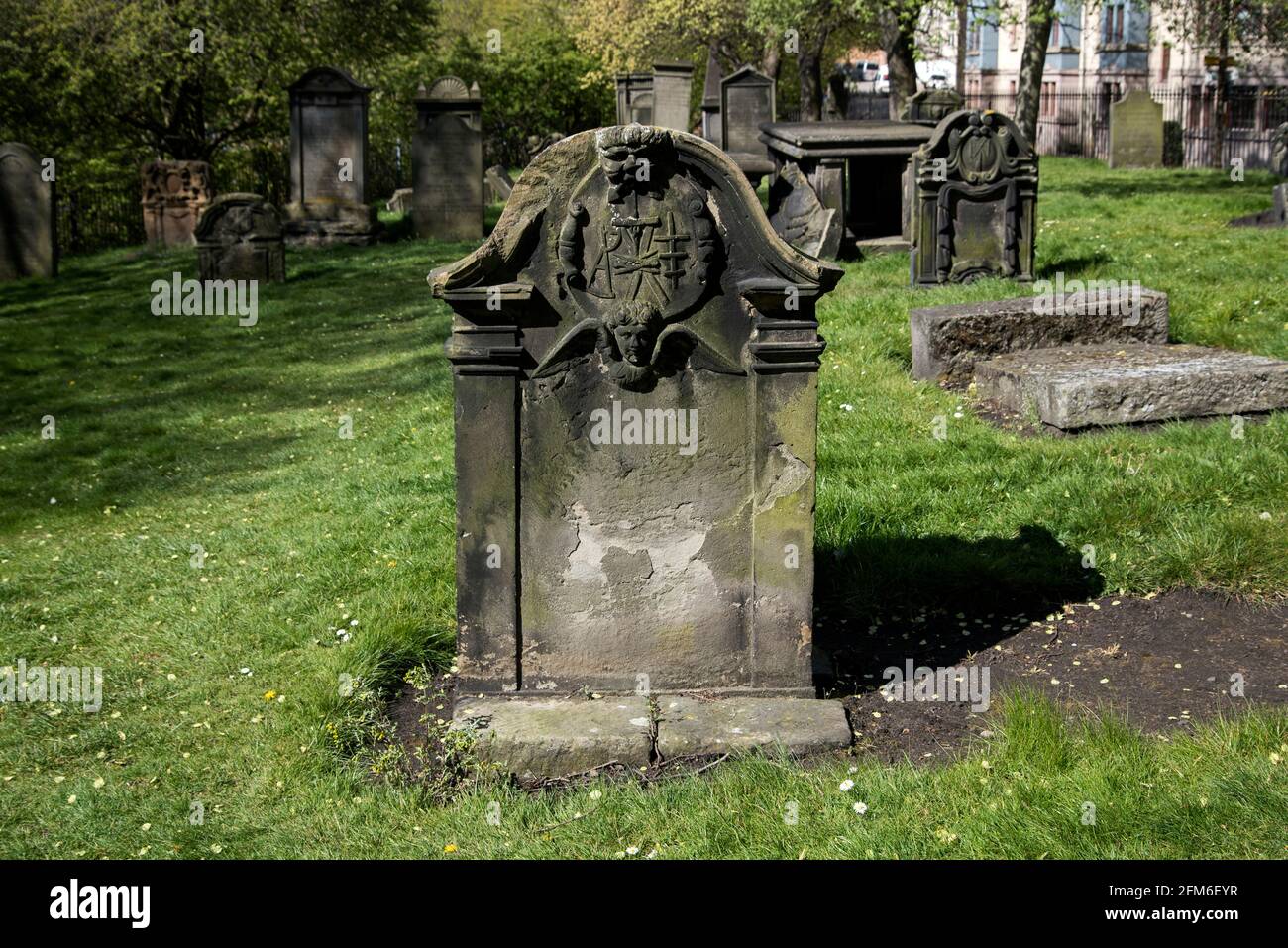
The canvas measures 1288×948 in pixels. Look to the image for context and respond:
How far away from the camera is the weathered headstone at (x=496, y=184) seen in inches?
925

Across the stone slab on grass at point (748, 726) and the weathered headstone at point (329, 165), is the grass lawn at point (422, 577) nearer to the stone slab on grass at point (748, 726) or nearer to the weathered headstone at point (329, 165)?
the stone slab on grass at point (748, 726)

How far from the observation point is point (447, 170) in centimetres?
2148

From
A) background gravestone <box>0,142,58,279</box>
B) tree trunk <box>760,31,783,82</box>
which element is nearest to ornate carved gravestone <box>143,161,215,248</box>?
background gravestone <box>0,142,58,279</box>

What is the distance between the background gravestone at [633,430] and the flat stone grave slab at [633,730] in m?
0.14

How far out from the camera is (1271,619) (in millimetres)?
6320

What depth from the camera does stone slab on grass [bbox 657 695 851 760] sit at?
17.2 feet

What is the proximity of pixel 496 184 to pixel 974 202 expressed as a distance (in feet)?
44.9

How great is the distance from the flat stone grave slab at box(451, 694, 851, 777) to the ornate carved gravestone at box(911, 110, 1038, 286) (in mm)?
8596

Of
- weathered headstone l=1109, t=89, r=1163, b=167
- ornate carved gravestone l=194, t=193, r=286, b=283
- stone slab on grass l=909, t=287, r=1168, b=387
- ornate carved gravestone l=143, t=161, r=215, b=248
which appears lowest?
stone slab on grass l=909, t=287, r=1168, b=387

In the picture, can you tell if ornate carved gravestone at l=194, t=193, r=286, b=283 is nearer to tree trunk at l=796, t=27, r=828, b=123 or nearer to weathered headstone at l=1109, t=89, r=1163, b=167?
weathered headstone at l=1109, t=89, r=1163, b=167

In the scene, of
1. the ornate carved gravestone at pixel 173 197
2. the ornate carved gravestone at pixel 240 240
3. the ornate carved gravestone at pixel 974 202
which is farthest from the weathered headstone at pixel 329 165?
the ornate carved gravestone at pixel 974 202

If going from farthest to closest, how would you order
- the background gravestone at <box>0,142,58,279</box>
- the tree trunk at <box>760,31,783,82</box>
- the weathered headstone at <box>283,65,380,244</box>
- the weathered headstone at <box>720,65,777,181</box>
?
the tree trunk at <box>760,31,783,82</box>
the weathered headstone at <box>720,65,777,181</box>
the weathered headstone at <box>283,65,380,244</box>
the background gravestone at <box>0,142,58,279</box>
